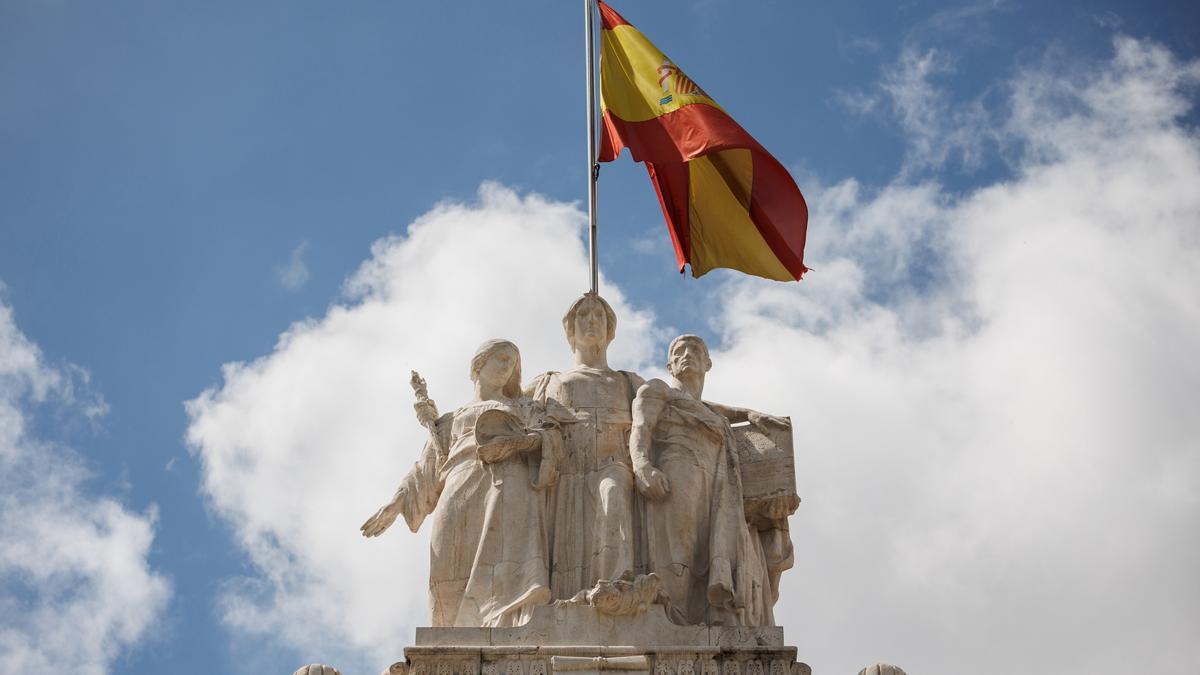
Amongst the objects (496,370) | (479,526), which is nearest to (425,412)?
(496,370)

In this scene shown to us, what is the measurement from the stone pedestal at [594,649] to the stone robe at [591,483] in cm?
88

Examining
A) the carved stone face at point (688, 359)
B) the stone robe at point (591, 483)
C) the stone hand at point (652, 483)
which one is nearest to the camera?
the stone robe at point (591, 483)

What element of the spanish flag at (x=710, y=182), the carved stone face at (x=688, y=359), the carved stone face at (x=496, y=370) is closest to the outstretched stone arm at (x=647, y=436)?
the carved stone face at (x=688, y=359)

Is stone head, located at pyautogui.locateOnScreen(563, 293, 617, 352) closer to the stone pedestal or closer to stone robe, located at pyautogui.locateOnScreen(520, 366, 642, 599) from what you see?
stone robe, located at pyautogui.locateOnScreen(520, 366, 642, 599)

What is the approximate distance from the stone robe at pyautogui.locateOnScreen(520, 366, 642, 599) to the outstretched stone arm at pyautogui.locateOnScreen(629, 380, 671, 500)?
0.20 metres

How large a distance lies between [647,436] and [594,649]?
3330 mm

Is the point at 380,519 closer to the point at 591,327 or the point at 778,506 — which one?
the point at 591,327

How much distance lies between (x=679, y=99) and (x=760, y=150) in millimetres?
1423

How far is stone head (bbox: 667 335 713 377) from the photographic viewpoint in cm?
2505

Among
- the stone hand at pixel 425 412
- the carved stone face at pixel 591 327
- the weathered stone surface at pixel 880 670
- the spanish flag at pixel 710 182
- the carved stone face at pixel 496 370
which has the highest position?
the spanish flag at pixel 710 182

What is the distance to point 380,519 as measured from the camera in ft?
78.8

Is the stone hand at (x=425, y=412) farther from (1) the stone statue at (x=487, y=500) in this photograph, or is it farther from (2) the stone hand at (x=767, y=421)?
(2) the stone hand at (x=767, y=421)

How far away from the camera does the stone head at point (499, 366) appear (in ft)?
80.6

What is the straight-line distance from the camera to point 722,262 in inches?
1112
